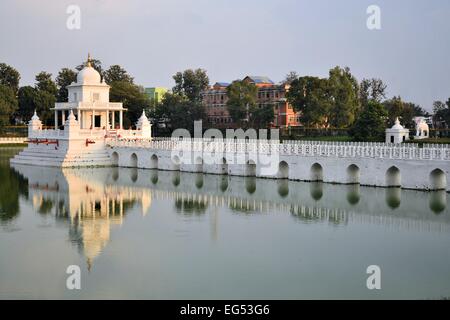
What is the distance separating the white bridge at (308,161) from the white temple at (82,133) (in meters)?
2.24

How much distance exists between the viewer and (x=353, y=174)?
89.0 feet

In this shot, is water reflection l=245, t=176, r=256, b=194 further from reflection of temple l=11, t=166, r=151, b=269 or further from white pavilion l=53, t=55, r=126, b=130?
white pavilion l=53, t=55, r=126, b=130

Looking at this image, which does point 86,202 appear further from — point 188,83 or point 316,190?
point 188,83

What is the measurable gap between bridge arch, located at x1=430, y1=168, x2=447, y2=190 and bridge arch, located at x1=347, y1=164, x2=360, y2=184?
135 inches

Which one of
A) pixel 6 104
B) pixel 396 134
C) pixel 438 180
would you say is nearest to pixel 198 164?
pixel 438 180

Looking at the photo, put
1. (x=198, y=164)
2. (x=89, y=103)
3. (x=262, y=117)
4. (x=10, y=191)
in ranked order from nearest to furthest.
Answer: (x=10, y=191), (x=198, y=164), (x=89, y=103), (x=262, y=117)

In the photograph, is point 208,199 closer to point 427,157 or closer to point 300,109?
point 427,157

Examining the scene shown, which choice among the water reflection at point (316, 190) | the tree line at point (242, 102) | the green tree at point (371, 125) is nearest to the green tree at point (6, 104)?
the tree line at point (242, 102)

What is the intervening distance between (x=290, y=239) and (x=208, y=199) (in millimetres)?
7410

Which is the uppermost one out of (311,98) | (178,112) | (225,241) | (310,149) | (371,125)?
(311,98)

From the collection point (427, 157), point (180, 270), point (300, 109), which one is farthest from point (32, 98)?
point (180, 270)

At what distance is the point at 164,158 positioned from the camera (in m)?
35.4

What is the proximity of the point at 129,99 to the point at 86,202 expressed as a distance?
35462 mm

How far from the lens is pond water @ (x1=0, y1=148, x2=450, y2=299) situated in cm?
1312
